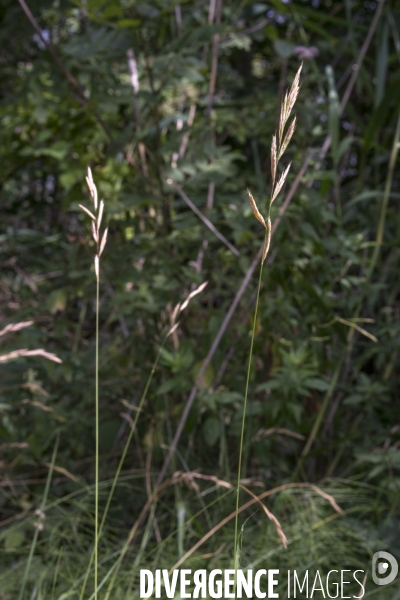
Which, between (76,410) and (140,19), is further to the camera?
(76,410)

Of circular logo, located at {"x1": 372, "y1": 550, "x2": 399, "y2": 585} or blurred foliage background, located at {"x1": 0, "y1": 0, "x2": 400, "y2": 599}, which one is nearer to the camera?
circular logo, located at {"x1": 372, "y1": 550, "x2": 399, "y2": 585}

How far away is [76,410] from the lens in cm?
185

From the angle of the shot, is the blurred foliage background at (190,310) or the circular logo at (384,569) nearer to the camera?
the circular logo at (384,569)

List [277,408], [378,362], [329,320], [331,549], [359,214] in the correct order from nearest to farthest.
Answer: [331,549] < [277,408] < [329,320] < [378,362] < [359,214]

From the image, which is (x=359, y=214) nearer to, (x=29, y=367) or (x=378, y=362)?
(x=378, y=362)

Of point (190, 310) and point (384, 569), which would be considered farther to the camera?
point (190, 310)

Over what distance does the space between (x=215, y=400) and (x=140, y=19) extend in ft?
2.89

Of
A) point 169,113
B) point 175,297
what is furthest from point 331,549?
point 169,113

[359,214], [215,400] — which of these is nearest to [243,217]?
[215,400]

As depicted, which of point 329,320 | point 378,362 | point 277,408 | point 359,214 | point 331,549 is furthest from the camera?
point 359,214

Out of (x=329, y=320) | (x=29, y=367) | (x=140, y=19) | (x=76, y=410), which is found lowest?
(x=76, y=410)

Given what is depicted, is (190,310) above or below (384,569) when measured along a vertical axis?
above

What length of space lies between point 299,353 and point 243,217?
1.13 ft

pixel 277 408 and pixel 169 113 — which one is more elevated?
pixel 169 113
